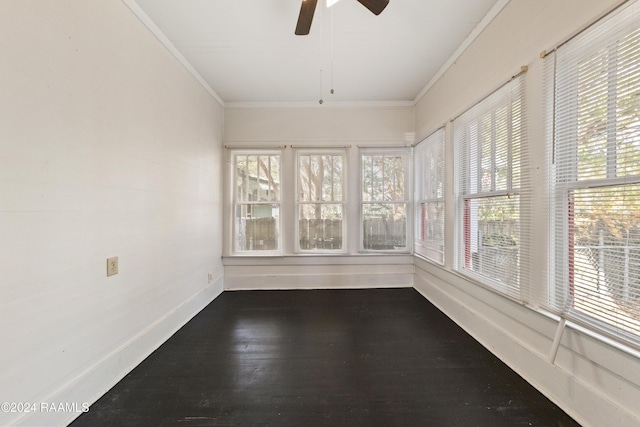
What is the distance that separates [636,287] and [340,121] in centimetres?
322

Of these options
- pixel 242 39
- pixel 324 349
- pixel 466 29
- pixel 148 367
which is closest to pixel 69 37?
pixel 242 39

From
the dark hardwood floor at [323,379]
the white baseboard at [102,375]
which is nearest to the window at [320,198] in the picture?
the dark hardwood floor at [323,379]

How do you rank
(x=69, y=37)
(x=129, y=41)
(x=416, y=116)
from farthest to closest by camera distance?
(x=416, y=116), (x=129, y=41), (x=69, y=37)

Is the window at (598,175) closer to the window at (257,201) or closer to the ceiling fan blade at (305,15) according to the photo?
the ceiling fan blade at (305,15)

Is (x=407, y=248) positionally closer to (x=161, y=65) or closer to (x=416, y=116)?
(x=416, y=116)

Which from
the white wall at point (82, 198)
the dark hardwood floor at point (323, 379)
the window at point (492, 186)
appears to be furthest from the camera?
the window at point (492, 186)

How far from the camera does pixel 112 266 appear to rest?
66.6 inches

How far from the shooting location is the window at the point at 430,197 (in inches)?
116

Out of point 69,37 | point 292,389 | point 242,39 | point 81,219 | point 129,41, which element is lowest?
point 292,389

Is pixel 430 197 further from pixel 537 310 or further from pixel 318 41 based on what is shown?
pixel 318 41

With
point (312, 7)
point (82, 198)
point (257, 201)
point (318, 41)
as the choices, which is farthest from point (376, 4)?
point (257, 201)

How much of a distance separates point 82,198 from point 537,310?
9.46ft

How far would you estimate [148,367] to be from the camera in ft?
6.18

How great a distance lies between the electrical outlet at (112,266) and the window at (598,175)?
281 cm
